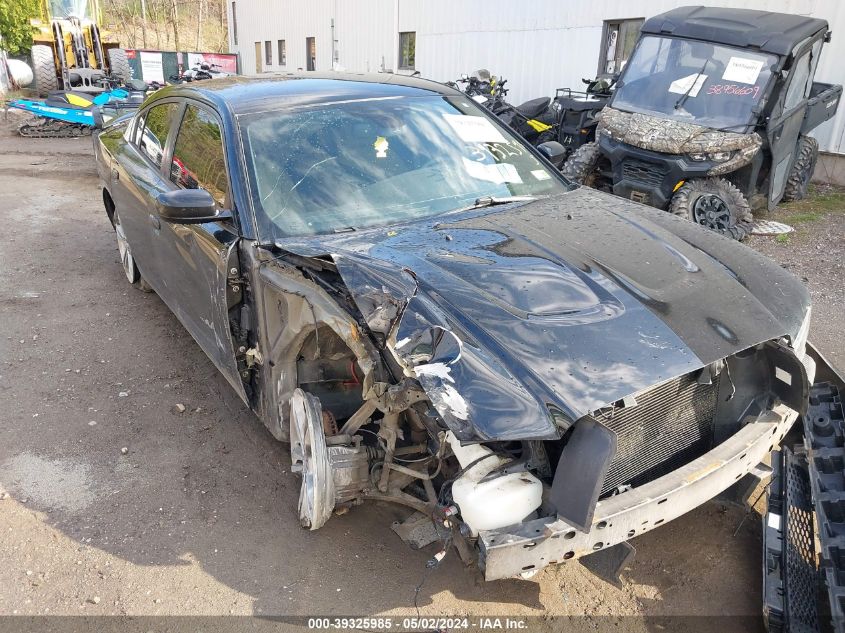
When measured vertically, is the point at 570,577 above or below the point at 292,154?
below

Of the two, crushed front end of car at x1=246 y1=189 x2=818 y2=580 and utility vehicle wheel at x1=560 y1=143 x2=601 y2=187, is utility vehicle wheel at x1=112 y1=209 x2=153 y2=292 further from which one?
utility vehicle wheel at x1=560 y1=143 x2=601 y2=187

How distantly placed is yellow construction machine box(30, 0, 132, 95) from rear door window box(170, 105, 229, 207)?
13.0m

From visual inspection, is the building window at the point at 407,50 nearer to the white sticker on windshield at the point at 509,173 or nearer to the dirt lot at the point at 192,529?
the dirt lot at the point at 192,529

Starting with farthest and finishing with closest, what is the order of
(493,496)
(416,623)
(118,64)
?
1. (118,64)
2. (416,623)
3. (493,496)

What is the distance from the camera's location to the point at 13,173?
33.3ft

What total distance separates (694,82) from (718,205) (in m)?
1.55

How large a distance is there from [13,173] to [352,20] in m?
11.7

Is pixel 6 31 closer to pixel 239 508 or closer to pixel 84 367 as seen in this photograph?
pixel 84 367

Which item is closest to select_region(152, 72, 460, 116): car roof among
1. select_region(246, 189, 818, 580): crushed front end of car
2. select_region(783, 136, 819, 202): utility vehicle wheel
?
Answer: select_region(246, 189, 818, 580): crushed front end of car

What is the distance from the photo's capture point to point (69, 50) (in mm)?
16125

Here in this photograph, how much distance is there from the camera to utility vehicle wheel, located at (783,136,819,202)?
835cm

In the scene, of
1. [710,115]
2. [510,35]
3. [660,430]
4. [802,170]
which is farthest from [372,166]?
[510,35]

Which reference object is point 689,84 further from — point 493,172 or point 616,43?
point 493,172

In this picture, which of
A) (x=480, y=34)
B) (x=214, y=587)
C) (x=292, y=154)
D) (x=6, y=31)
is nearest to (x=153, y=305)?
(x=292, y=154)
